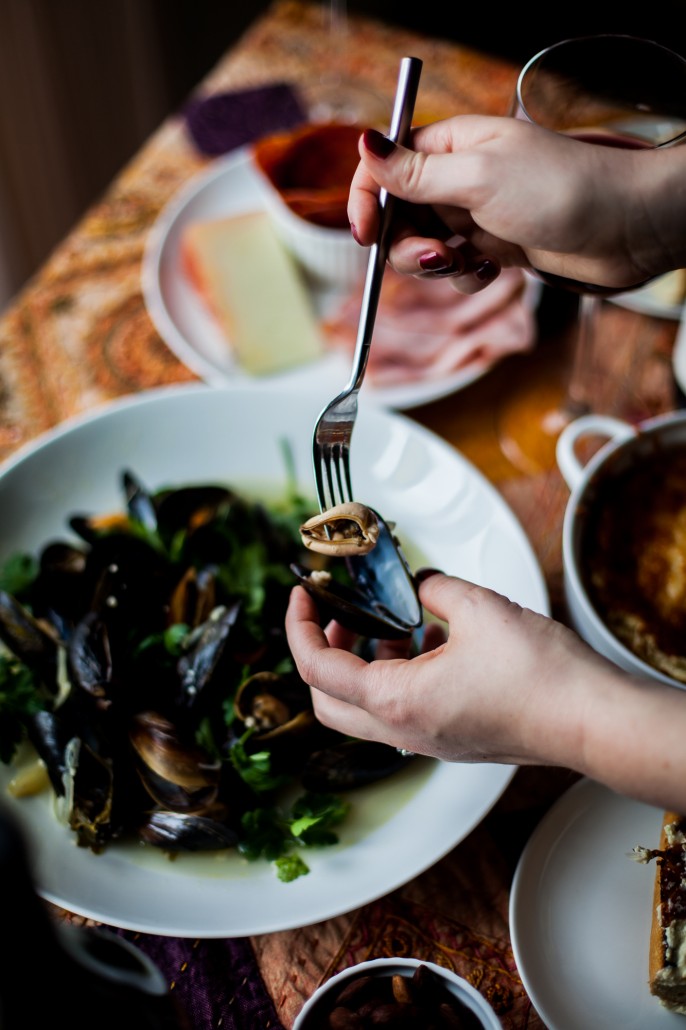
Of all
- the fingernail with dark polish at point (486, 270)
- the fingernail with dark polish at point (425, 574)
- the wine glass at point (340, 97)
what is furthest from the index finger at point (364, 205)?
the wine glass at point (340, 97)

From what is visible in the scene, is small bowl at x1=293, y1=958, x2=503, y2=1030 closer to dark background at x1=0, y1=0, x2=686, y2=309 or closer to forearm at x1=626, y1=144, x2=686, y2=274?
forearm at x1=626, y1=144, x2=686, y2=274

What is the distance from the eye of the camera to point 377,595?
0.89 meters

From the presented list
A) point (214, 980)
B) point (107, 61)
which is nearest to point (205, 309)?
point (214, 980)

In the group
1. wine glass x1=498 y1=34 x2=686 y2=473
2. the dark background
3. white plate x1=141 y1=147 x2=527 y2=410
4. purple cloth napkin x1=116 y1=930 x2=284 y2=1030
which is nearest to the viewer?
purple cloth napkin x1=116 y1=930 x2=284 y2=1030

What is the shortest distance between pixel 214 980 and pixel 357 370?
667 mm

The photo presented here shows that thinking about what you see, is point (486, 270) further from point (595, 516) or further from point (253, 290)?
point (253, 290)

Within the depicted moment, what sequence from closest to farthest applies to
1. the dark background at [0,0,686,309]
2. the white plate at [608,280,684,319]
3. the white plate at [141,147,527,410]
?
the white plate at [141,147,527,410], the white plate at [608,280,684,319], the dark background at [0,0,686,309]

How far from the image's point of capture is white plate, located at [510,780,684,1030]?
0.83m

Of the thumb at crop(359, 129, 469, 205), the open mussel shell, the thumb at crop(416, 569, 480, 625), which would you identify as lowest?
the open mussel shell

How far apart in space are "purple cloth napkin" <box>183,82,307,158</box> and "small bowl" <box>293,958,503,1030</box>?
165cm

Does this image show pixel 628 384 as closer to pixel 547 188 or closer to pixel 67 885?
pixel 547 188

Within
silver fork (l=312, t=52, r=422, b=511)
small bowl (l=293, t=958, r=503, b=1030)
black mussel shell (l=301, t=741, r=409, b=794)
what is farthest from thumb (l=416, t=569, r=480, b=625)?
small bowl (l=293, t=958, r=503, b=1030)

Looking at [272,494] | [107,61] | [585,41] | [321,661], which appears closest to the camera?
[321,661]

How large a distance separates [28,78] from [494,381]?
76.2 inches
